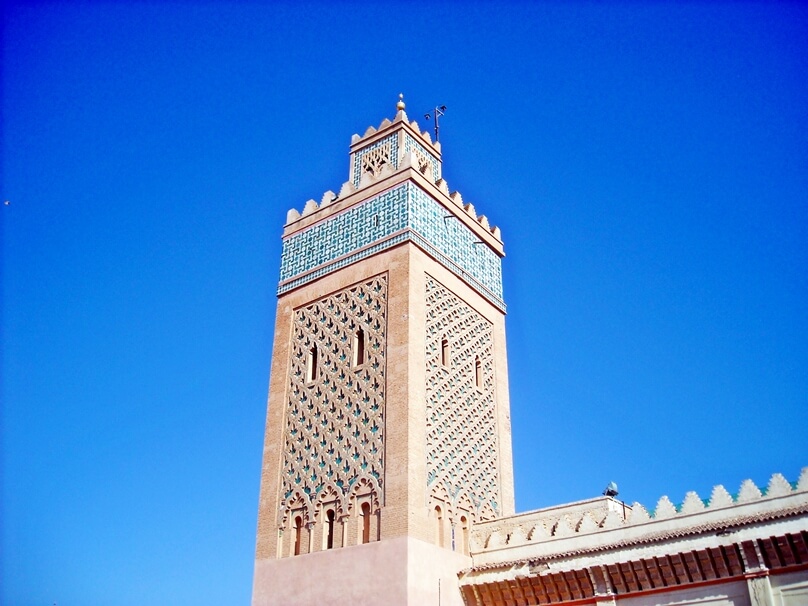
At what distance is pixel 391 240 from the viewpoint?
31.6 feet

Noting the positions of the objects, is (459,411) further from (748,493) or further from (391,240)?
(748,493)

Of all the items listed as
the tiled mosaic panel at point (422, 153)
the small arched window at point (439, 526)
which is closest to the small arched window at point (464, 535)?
the small arched window at point (439, 526)

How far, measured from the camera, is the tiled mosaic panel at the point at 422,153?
1085 cm

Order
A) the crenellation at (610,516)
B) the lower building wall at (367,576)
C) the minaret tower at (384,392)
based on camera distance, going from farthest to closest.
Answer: the minaret tower at (384,392) → the lower building wall at (367,576) → the crenellation at (610,516)

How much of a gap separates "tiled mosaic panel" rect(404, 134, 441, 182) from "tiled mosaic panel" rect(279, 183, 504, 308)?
2.80 feet

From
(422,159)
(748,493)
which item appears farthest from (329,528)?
(422,159)

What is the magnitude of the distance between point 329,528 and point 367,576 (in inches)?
32.1

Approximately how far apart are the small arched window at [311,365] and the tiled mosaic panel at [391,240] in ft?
3.15

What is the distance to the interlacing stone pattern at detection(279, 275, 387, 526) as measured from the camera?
866cm

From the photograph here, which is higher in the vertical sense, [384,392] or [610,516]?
[384,392]

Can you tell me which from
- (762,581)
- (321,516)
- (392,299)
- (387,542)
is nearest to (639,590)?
(762,581)

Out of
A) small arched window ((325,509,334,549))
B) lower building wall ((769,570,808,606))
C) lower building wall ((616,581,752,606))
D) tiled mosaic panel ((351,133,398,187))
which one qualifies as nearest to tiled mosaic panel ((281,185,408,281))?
tiled mosaic panel ((351,133,398,187))

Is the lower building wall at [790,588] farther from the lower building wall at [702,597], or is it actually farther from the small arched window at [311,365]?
the small arched window at [311,365]

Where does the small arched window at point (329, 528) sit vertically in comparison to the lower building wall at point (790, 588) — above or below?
above
